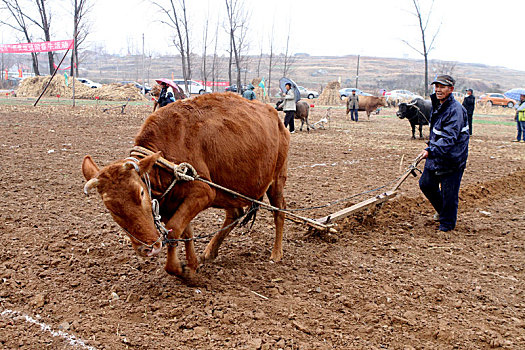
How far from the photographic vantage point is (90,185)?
3.21 metres

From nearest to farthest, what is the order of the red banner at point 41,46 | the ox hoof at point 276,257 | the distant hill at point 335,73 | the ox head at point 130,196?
the ox head at point 130,196 → the ox hoof at point 276,257 → the red banner at point 41,46 → the distant hill at point 335,73

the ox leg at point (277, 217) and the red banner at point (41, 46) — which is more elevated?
the red banner at point (41, 46)

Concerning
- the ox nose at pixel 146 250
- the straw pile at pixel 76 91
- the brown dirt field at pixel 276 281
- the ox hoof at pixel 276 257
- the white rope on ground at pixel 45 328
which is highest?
the straw pile at pixel 76 91

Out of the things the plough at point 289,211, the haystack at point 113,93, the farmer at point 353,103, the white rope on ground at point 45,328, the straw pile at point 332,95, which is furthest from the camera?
the straw pile at point 332,95

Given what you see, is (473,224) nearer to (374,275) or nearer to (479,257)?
(479,257)

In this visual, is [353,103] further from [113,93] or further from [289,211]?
[289,211]

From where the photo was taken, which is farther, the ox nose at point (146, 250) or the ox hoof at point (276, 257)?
the ox hoof at point (276, 257)

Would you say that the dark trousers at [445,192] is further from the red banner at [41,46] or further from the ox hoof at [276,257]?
the red banner at [41,46]

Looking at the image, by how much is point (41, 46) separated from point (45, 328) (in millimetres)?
24431

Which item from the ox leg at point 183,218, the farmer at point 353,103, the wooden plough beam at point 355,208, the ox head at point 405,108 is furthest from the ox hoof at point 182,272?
the farmer at point 353,103

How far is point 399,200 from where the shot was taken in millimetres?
7551

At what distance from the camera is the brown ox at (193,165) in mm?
3361

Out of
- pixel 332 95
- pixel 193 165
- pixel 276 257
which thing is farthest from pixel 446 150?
pixel 332 95

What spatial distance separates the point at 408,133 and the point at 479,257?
15197 mm
